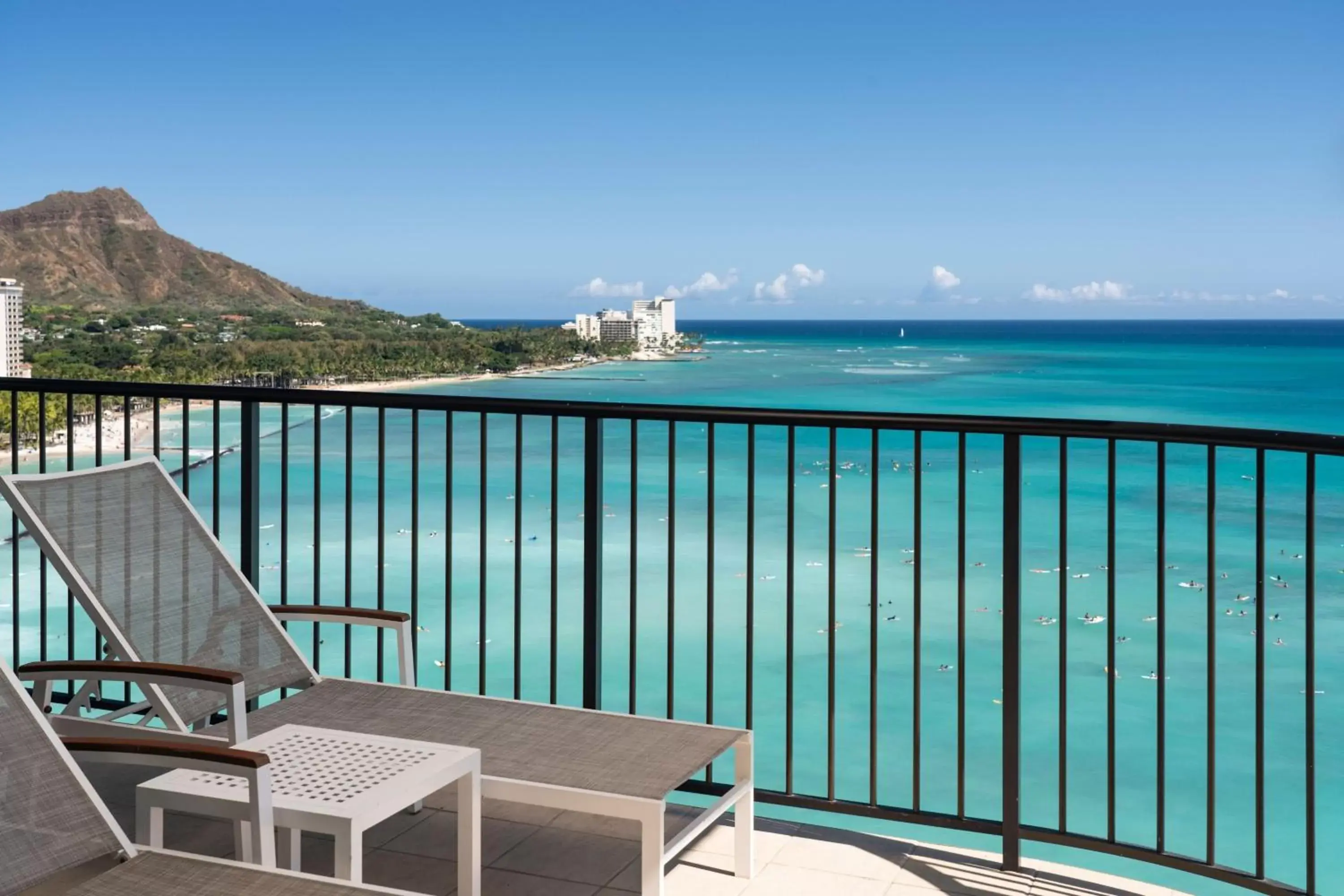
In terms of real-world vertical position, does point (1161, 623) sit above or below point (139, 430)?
above

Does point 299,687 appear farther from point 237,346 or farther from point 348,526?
point 237,346

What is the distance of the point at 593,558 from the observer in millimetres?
3391

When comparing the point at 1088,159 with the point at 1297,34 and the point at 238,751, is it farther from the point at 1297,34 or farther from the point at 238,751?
the point at 238,751

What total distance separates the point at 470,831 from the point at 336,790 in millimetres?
301

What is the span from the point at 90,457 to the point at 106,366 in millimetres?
2993

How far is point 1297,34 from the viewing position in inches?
2010

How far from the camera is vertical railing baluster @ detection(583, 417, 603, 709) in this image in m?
3.35

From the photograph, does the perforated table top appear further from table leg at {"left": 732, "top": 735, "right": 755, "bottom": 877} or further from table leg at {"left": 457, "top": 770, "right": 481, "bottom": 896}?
table leg at {"left": 732, "top": 735, "right": 755, "bottom": 877}

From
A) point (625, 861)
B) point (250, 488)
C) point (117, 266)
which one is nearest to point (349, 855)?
point (625, 861)

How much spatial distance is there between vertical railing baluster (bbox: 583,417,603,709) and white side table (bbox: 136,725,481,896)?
81 centimetres

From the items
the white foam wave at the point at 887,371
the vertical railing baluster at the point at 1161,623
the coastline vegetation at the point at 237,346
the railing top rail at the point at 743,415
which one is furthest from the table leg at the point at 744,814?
the white foam wave at the point at 887,371

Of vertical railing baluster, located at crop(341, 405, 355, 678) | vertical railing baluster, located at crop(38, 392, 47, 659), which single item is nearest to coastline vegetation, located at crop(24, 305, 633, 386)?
vertical railing baluster, located at crop(38, 392, 47, 659)

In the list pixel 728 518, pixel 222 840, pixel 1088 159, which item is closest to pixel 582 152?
pixel 1088 159

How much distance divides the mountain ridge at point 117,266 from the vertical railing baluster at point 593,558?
3373 cm
